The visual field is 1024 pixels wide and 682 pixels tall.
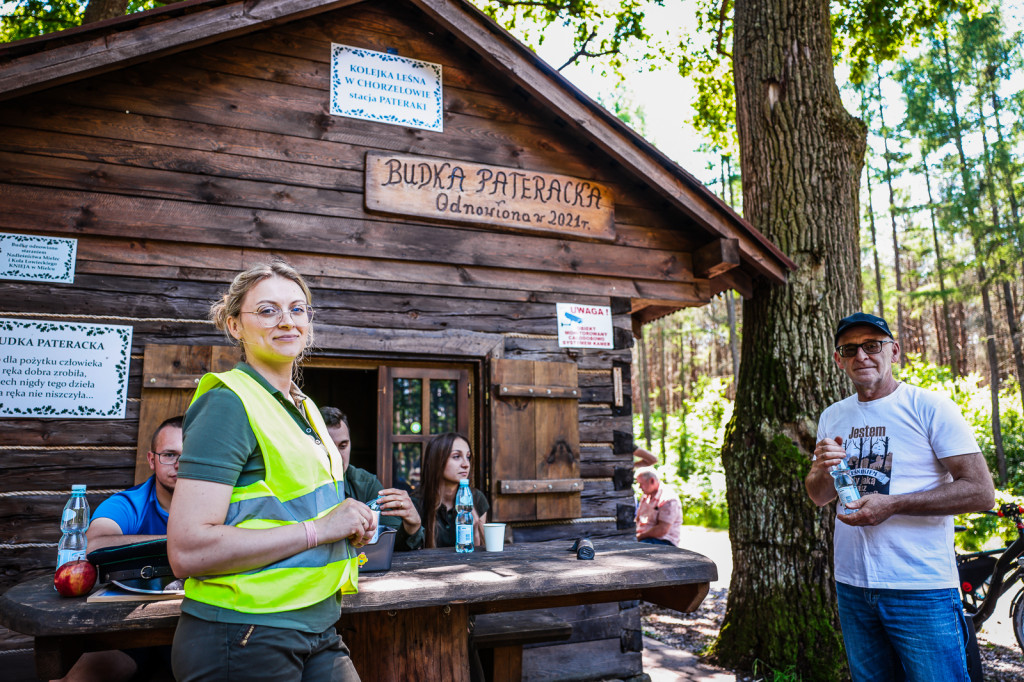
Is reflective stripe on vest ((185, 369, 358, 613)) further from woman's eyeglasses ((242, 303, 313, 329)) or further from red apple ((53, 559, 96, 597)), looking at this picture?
red apple ((53, 559, 96, 597))

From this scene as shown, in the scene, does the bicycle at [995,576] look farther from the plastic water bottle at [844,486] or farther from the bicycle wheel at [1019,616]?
the plastic water bottle at [844,486]

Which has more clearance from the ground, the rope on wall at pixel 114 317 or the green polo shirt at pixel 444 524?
the rope on wall at pixel 114 317

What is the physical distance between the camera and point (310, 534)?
1.83 m

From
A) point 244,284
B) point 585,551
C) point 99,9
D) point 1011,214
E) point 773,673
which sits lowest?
point 773,673

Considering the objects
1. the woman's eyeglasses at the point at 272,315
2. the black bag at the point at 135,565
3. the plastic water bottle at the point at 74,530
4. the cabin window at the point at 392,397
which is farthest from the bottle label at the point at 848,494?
the plastic water bottle at the point at 74,530

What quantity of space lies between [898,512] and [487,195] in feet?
12.2

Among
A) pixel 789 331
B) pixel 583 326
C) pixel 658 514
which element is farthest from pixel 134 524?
pixel 658 514

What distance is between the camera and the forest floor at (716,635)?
5.58m

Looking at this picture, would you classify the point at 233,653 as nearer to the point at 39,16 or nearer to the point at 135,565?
the point at 135,565

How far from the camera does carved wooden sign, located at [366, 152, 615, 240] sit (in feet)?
17.4

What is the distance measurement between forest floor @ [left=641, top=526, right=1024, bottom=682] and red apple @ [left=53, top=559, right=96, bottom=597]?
3973 mm

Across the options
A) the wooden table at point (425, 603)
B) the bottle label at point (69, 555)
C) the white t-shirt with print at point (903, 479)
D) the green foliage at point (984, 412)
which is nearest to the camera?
the wooden table at point (425, 603)

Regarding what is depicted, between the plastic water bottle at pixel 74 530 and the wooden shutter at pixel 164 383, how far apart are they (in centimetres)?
→ 144

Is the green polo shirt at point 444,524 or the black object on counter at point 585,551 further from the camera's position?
the green polo shirt at point 444,524
